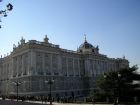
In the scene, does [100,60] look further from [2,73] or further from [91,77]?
[2,73]

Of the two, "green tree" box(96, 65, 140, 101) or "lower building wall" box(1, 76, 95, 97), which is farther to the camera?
"lower building wall" box(1, 76, 95, 97)

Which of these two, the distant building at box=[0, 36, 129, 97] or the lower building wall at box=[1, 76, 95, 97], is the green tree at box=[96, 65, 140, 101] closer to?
the lower building wall at box=[1, 76, 95, 97]

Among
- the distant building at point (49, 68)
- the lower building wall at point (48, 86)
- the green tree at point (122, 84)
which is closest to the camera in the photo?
the green tree at point (122, 84)

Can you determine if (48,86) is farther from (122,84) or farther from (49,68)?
(122,84)

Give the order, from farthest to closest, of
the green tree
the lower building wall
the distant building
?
the distant building → the lower building wall → the green tree

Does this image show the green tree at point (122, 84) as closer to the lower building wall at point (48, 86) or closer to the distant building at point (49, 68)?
the lower building wall at point (48, 86)

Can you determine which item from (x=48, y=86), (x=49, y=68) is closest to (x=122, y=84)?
(x=48, y=86)

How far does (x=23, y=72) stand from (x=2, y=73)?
25867 millimetres

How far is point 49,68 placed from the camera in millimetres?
68312

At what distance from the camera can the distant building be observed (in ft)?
208

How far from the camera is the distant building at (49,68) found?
2491 inches

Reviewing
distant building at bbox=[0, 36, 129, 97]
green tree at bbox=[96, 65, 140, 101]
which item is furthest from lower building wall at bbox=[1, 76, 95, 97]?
green tree at bbox=[96, 65, 140, 101]

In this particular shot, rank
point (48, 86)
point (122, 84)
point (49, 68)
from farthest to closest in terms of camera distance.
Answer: point (49, 68) → point (48, 86) → point (122, 84)

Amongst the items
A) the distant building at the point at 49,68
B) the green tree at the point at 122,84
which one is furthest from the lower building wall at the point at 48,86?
the green tree at the point at 122,84
